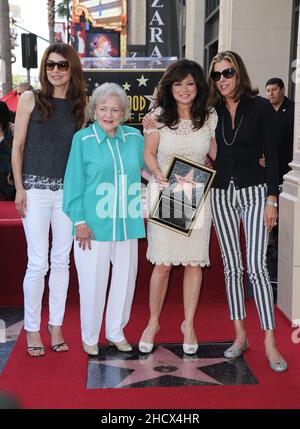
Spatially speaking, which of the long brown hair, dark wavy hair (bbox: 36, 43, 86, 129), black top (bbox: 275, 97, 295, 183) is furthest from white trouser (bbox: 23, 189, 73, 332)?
black top (bbox: 275, 97, 295, 183)

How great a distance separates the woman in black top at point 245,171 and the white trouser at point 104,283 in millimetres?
694

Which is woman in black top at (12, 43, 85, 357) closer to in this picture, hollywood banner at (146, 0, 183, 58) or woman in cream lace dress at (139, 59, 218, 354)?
woman in cream lace dress at (139, 59, 218, 354)

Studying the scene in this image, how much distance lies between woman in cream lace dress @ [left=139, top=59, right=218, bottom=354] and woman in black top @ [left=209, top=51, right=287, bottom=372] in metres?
0.10

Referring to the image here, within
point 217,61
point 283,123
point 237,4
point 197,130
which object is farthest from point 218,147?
point 237,4

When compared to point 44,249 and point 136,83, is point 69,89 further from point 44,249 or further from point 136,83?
point 136,83

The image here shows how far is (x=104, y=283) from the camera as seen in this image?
3.94 metres

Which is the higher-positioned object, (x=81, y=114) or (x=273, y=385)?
(x=81, y=114)

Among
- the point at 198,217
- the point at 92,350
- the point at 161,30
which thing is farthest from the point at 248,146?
A: the point at 161,30

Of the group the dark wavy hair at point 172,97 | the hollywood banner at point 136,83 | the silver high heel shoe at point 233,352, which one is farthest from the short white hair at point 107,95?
the hollywood banner at point 136,83

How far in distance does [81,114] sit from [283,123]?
12.9 feet

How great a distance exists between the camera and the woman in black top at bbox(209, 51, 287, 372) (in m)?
3.64

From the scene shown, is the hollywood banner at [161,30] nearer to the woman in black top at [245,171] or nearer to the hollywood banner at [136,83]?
the hollywood banner at [136,83]

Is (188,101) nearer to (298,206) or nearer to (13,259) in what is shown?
(298,206)

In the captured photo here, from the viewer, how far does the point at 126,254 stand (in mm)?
3936
